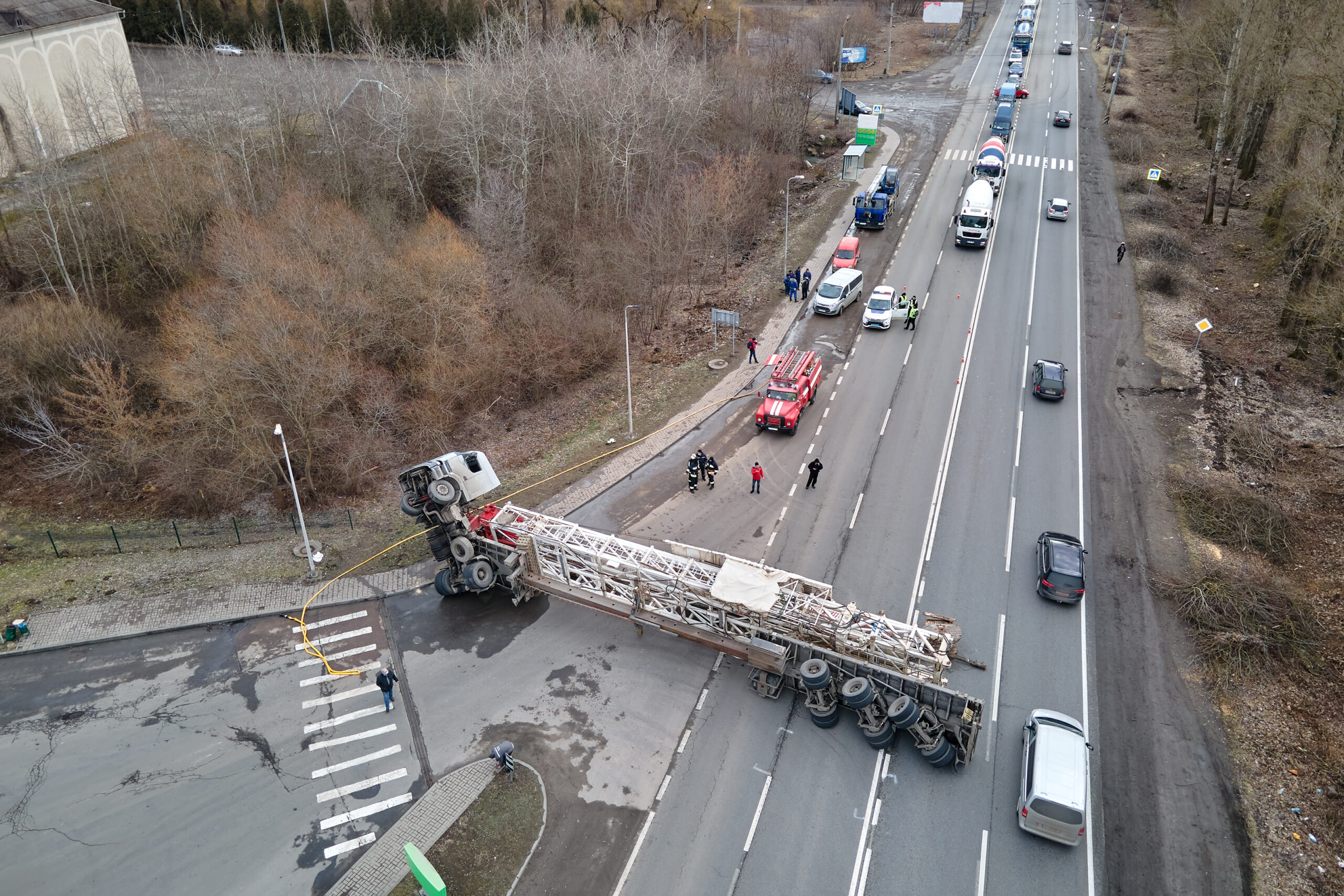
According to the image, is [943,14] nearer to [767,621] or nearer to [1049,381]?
[1049,381]

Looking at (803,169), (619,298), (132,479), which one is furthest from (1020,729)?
(803,169)

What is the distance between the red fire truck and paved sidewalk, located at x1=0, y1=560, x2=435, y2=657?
14.4 meters

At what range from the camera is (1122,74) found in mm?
77000

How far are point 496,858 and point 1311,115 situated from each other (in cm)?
4491

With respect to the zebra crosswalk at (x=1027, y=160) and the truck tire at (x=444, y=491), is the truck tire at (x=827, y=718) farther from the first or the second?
the zebra crosswalk at (x=1027, y=160)

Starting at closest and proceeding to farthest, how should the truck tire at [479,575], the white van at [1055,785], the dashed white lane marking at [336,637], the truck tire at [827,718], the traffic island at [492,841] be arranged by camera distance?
the white van at [1055,785] < the traffic island at [492,841] < the truck tire at [827,718] < the dashed white lane marking at [336,637] < the truck tire at [479,575]

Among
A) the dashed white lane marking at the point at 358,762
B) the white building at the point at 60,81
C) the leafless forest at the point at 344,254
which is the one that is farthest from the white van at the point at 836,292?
the white building at the point at 60,81

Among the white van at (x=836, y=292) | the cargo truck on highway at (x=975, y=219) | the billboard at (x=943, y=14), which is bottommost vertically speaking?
the white van at (x=836, y=292)

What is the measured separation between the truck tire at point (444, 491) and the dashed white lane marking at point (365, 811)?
25.8 feet

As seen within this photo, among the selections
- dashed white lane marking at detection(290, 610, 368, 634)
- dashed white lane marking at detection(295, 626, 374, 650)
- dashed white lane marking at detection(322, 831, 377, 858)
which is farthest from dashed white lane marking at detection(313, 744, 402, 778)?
dashed white lane marking at detection(290, 610, 368, 634)

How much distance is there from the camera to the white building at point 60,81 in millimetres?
42844

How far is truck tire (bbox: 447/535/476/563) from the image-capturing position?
2409 centimetres

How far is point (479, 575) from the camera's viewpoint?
2423 cm

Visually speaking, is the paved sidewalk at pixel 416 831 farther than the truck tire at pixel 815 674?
No
